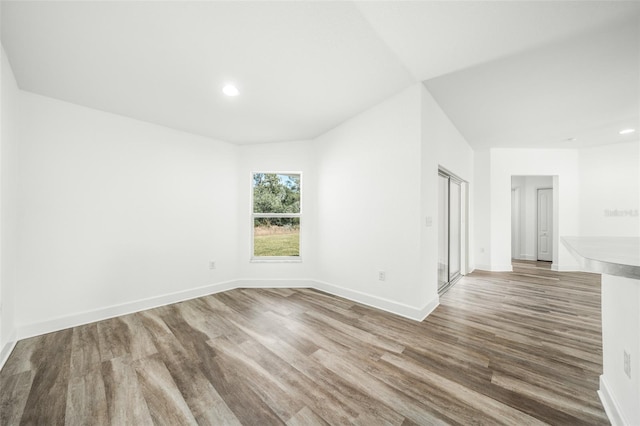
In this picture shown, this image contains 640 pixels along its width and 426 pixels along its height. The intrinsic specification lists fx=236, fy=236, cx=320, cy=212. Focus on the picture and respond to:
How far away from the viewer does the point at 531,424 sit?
1.36m

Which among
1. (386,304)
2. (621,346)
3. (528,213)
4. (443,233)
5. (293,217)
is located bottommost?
(386,304)

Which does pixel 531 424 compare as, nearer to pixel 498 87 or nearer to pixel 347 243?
pixel 347 243

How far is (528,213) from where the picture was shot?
685cm

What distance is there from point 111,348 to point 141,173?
2097mm

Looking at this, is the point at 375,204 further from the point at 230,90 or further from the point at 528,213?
the point at 528,213

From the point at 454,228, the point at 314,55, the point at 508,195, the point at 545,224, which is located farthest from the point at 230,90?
the point at 545,224

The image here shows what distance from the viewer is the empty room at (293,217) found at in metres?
1.57

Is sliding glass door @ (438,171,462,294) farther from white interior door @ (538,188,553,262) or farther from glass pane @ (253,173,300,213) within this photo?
white interior door @ (538,188,553,262)

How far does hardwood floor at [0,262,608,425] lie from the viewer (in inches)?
57.3

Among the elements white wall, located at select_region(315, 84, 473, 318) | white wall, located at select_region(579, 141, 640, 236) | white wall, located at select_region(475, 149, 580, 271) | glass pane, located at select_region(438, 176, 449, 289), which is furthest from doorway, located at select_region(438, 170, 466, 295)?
white wall, located at select_region(579, 141, 640, 236)

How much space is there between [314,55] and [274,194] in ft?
8.37

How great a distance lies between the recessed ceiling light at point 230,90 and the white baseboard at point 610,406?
3686mm

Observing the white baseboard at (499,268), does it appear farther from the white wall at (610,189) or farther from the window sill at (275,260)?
the window sill at (275,260)

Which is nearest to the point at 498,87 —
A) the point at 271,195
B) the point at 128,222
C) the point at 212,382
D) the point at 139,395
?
the point at 271,195
